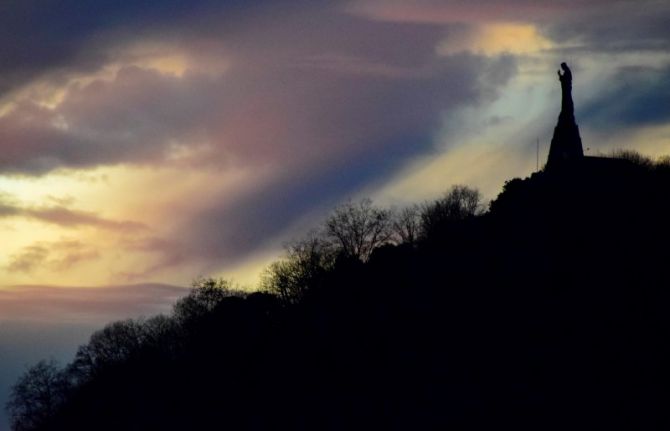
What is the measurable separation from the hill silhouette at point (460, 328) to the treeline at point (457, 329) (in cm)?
19

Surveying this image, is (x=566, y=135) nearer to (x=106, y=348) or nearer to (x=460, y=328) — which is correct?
(x=460, y=328)

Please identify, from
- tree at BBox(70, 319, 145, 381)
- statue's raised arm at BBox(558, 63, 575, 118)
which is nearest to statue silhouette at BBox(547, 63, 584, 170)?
statue's raised arm at BBox(558, 63, 575, 118)

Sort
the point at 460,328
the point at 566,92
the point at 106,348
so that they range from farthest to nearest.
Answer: the point at 106,348 → the point at 566,92 → the point at 460,328

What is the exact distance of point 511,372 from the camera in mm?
82750

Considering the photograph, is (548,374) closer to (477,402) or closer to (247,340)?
(477,402)

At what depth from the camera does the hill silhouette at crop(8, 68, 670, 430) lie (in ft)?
258

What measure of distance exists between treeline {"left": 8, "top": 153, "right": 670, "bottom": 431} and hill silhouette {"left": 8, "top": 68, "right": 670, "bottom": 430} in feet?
0.63

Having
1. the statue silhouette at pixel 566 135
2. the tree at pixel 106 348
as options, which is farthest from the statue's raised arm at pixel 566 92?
the tree at pixel 106 348

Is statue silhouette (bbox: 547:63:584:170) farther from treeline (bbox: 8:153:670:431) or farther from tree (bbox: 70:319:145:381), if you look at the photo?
tree (bbox: 70:319:145:381)

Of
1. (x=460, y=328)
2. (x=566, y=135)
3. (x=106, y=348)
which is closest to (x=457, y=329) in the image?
(x=460, y=328)

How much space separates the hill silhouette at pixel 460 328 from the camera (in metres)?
78.8

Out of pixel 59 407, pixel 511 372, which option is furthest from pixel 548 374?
pixel 59 407

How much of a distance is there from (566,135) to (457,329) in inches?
1062

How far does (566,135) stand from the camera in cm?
10294
